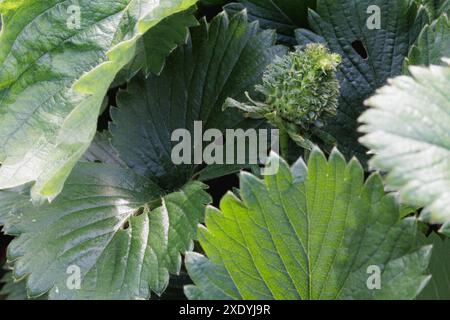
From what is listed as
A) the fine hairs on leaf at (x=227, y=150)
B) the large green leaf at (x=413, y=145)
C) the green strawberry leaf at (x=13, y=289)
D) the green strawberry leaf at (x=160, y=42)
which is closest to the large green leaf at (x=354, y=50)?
the fine hairs on leaf at (x=227, y=150)

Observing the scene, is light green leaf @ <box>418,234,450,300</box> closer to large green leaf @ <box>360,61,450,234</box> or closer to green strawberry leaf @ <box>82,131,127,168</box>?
large green leaf @ <box>360,61,450,234</box>

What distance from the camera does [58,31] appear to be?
2.68 ft

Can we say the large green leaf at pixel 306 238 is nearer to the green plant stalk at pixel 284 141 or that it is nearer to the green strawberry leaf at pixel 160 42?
the green plant stalk at pixel 284 141

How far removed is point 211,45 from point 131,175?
0.23 metres

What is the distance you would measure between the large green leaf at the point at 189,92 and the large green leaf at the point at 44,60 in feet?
0.45

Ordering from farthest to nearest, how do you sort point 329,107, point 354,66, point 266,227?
1. point 354,66
2. point 329,107
3. point 266,227

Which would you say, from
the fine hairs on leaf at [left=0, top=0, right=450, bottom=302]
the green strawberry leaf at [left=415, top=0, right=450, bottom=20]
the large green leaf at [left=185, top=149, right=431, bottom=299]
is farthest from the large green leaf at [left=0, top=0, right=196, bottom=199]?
the green strawberry leaf at [left=415, top=0, right=450, bottom=20]

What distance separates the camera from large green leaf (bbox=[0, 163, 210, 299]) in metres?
0.76

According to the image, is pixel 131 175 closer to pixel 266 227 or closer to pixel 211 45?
pixel 211 45

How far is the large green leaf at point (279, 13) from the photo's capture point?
96cm

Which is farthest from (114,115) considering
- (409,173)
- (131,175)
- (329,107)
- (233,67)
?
(409,173)

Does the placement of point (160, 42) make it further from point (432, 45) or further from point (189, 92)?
point (432, 45)

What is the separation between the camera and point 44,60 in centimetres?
81

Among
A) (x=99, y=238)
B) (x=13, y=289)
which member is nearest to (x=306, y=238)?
(x=99, y=238)
